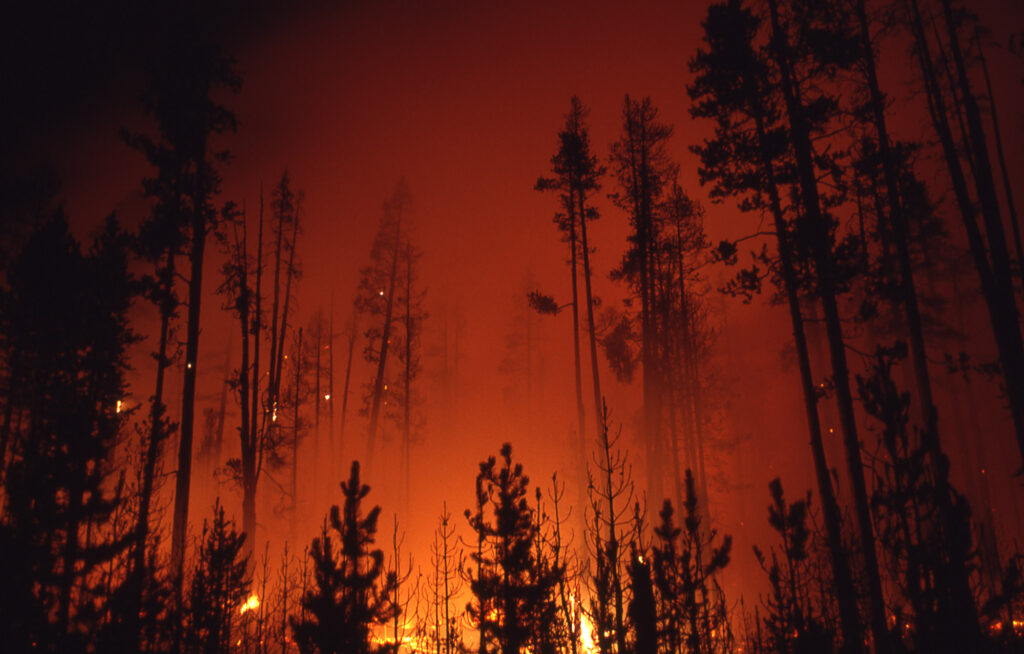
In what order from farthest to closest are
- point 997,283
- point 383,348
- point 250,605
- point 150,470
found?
1. point 383,348
2. point 250,605
3. point 150,470
4. point 997,283

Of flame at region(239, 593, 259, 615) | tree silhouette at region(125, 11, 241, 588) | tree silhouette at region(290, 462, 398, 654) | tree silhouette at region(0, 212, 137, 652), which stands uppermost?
tree silhouette at region(125, 11, 241, 588)

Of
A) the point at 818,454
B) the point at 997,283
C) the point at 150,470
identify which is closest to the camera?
the point at 818,454

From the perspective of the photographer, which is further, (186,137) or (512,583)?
(186,137)

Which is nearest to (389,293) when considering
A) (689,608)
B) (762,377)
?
(689,608)

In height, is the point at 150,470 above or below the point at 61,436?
below

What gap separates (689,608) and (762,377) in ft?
148

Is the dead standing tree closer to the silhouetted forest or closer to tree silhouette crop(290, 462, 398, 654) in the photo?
the silhouetted forest

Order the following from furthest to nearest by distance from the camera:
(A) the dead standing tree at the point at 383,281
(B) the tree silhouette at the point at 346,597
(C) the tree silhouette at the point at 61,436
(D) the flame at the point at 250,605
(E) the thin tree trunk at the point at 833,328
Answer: (A) the dead standing tree at the point at 383,281, (D) the flame at the point at 250,605, (C) the tree silhouette at the point at 61,436, (B) the tree silhouette at the point at 346,597, (E) the thin tree trunk at the point at 833,328

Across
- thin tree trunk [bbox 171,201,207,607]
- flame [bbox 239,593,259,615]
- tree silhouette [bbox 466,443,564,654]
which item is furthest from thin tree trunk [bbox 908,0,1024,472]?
flame [bbox 239,593,259,615]

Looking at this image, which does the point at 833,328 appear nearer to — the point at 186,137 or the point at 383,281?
the point at 186,137

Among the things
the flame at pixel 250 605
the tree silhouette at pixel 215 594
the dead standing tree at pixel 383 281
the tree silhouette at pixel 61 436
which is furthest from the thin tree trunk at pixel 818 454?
the dead standing tree at pixel 383 281

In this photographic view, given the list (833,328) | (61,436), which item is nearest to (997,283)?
(833,328)

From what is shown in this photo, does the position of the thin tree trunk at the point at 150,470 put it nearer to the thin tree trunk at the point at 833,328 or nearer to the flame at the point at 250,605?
the flame at the point at 250,605

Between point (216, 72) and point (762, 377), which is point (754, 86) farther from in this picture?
point (762, 377)
